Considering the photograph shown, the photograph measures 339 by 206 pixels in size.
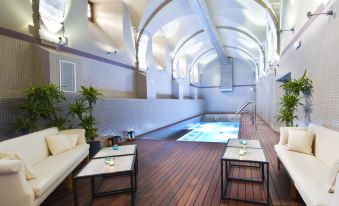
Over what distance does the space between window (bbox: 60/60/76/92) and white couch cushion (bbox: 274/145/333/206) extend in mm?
3977

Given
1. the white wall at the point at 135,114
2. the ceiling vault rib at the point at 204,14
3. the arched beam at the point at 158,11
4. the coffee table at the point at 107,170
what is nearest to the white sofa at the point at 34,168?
the coffee table at the point at 107,170

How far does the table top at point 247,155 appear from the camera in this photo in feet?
7.98

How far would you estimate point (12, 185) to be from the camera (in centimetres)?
168

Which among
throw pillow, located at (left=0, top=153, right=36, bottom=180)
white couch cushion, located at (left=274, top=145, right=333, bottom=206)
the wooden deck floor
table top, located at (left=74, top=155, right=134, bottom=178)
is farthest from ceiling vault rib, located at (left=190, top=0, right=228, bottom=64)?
throw pillow, located at (left=0, top=153, right=36, bottom=180)

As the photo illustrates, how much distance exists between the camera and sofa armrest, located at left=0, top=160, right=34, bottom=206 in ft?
5.40

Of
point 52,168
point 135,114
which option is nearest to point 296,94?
point 52,168

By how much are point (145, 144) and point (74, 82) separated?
2.21 meters

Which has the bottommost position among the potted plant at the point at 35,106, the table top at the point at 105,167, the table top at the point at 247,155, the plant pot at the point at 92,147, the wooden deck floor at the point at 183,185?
the wooden deck floor at the point at 183,185

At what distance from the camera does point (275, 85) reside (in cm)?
702

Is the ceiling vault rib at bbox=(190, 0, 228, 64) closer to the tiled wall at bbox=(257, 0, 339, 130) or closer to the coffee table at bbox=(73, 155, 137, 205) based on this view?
the tiled wall at bbox=(257, 0, 339, 130)

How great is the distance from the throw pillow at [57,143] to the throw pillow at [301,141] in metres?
3.26

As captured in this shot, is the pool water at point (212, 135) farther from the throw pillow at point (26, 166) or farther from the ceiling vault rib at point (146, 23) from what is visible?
the throw pillow at point (26, 166)

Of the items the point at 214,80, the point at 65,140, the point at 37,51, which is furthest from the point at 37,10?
the point at 214,80

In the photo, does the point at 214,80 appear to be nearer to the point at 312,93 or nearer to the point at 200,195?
the point at 312,93
